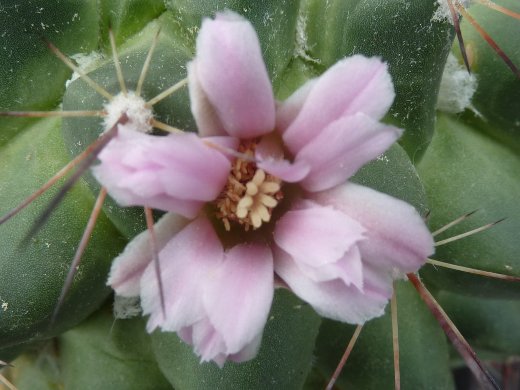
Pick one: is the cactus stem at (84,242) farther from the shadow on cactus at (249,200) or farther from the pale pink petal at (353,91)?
the pale pink petal at (353,91)

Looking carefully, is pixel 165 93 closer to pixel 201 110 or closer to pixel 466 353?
pixel 201 110

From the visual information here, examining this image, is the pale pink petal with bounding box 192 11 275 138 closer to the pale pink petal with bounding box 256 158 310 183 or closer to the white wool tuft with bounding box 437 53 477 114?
the pale pink petal with bounding box 256 158 310 183

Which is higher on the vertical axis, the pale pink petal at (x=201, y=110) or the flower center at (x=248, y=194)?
the pale pink petal at (x=201, y=110)

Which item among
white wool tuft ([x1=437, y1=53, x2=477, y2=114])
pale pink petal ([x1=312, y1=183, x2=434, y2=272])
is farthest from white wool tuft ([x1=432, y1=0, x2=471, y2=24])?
pale pink petal ([x1=312, y1=183, x2=434, y2=272])

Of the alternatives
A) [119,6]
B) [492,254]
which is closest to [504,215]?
[492,254]

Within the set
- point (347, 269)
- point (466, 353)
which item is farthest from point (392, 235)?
point (466, 353)

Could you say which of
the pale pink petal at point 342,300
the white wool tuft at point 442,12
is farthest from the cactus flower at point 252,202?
the white wool tuft at point 442,12
